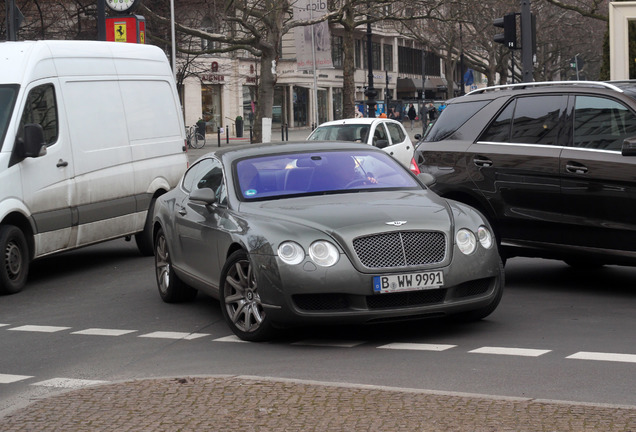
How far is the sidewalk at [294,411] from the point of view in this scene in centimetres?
543

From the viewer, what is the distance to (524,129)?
34.8ft

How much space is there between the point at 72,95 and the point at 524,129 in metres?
4.94

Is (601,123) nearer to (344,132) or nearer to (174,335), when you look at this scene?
(174,335)

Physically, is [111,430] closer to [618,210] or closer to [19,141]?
[618,210]

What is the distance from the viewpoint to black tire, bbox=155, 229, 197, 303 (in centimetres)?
1044

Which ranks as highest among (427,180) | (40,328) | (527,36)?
(527,36)

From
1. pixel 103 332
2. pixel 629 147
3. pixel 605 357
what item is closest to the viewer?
pixel 605 357

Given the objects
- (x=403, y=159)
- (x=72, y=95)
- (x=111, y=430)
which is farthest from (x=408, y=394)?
(x=403, y=159)

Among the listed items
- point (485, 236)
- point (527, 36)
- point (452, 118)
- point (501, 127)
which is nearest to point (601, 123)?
point (501, 127)

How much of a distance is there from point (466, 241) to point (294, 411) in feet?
9.21

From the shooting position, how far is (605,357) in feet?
23.8

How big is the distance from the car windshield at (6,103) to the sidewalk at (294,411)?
5.68 m

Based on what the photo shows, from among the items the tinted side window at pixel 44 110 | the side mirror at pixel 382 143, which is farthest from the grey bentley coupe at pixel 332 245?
the side mirror at pixel 382 143

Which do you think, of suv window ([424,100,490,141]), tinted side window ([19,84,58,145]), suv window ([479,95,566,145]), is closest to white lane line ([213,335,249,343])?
suv window ([479,95,566,145])
